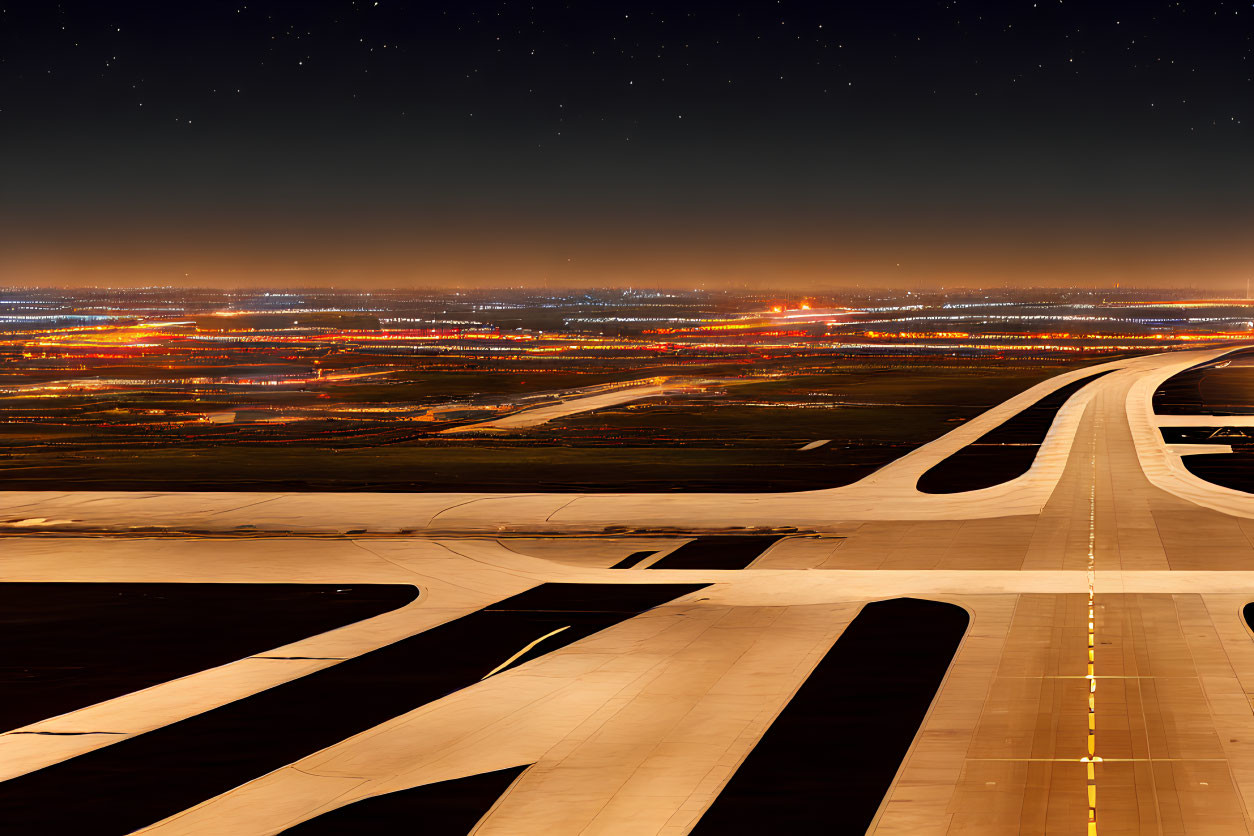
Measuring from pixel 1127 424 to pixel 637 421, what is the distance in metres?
19.8

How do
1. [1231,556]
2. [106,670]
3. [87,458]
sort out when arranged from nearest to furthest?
[106,670], [1231,556], [87,458]

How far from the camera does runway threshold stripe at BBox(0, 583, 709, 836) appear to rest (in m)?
11.9

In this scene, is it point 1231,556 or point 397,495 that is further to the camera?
point 397,495

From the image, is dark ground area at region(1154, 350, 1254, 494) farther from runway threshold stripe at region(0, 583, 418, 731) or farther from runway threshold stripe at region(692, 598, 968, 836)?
runway threshold stripe at region(0, 583, 418, 731)

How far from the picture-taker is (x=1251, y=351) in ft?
429

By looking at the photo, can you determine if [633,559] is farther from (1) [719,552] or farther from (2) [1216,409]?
(2) [1216,409]

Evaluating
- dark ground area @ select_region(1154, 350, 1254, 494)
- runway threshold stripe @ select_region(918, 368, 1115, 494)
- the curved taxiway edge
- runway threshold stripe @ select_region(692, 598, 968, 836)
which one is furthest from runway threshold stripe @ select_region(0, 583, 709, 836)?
dark ground area @ select_region(1154, 350, 1254, 494)

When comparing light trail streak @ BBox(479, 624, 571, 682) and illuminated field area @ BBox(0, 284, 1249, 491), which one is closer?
light trail streak @ BBox(479, 624, 571, 682)

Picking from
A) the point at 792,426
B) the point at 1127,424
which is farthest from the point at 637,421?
the point at 1127,424

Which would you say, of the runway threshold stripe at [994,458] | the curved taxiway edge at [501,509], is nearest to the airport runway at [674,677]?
the curved taxiway edge at [501,509]

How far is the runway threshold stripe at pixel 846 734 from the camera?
11.3 meters

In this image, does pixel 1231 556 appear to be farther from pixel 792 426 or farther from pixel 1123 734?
pixel 792 426

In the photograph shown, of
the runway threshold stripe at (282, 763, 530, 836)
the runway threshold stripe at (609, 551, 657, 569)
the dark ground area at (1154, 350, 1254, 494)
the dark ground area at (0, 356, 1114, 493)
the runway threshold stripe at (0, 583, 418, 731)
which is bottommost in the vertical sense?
the dark ground area at (1154, 350, 1254, 494)

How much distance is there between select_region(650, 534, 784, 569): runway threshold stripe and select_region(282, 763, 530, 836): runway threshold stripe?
462 inches
